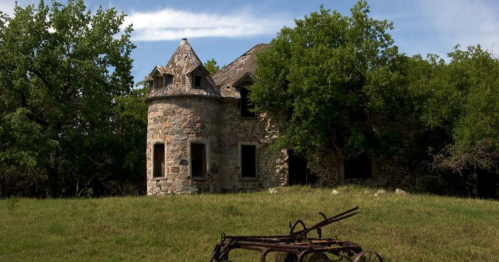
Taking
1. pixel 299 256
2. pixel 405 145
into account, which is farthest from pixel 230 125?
pixel 299 256

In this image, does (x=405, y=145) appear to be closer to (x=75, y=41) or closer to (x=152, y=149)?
(x=152, y=149)

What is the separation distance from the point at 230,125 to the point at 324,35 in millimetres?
5981

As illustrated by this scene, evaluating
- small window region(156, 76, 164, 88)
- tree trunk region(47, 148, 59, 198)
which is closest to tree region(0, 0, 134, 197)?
tree trunk region(47, 148, 59, 198)

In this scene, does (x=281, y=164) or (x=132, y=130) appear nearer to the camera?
(x=281, y=164)

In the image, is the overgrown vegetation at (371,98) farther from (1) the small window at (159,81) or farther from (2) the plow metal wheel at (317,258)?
(2) the plow metal wheel at (317,258)

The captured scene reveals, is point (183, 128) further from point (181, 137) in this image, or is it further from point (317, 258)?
point (317, 258)

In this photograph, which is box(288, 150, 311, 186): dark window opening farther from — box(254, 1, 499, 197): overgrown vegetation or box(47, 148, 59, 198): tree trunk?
box(47, 148, 59, 198): tree trunk

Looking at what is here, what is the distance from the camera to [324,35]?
26.8m

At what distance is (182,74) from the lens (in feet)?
89.5

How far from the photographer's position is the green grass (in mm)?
14211

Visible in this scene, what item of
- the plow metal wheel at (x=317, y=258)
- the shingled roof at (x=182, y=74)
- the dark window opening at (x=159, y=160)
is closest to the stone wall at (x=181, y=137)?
the dark window opening at (x=159, y=160)

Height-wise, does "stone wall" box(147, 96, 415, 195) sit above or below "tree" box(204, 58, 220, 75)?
below

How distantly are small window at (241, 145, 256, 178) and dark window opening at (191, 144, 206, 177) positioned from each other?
207 centimetres

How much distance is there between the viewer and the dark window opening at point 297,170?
94.6 feet
